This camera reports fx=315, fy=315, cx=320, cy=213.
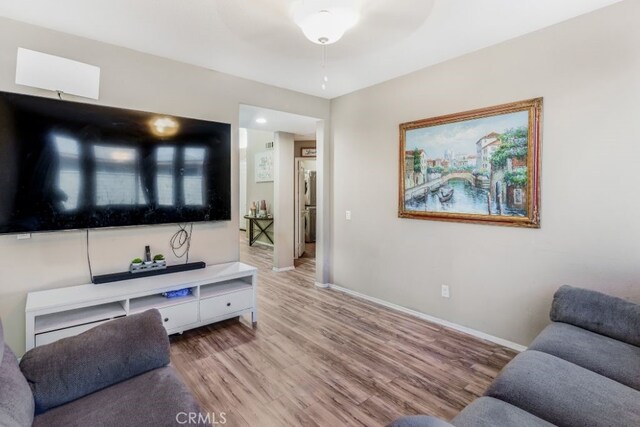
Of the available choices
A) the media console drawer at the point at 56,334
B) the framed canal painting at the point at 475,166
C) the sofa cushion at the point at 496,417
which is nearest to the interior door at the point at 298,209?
the framed canal painting at the point at 475,166

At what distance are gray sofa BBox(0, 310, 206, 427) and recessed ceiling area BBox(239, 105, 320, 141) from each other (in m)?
2.78

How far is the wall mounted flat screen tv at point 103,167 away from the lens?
2.27 m

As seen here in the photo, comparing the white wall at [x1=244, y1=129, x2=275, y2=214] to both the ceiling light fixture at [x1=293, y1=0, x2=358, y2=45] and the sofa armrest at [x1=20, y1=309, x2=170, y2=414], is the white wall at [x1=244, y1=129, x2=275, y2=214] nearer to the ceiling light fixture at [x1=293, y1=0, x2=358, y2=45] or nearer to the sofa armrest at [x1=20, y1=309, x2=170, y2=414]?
the ceiling light fixture at [x1=293, y1=0, x2=358, y2=45]

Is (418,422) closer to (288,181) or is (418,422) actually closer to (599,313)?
(599,313)

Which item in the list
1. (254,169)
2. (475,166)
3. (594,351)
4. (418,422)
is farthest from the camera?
(254,169)

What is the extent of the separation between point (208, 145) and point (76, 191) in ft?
3.84

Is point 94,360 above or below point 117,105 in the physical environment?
below

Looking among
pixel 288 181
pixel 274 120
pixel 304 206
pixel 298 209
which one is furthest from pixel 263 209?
pixel 274 120

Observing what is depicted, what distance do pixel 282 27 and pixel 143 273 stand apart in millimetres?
2402

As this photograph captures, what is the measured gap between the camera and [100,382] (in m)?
1.41

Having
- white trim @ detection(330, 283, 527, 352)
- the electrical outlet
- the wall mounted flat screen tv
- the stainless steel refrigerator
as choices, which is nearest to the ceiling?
the wall mounted flat screen tv

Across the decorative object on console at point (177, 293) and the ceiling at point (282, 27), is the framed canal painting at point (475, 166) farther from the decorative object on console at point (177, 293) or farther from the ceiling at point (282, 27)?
the decorative object on console at point (177, 293)

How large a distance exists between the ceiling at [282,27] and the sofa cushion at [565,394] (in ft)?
7.42

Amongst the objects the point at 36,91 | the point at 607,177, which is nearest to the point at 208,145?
the point at 36,91
